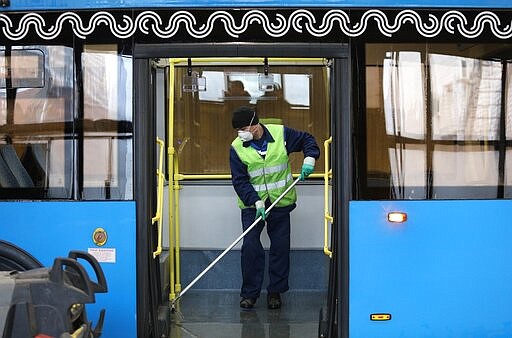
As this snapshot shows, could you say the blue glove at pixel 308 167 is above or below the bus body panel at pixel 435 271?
above

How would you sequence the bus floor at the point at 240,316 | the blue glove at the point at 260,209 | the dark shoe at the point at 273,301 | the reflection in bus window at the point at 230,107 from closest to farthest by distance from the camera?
the bus floor at the point at 240,316 → the blue glove at the point at 260,209 → the dark shoe at the point at 273,301 → the reflection in bus window at the point at 230,107

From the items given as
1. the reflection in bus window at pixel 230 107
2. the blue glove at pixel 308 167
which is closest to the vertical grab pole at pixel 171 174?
the reflection in bus window at pixel 230 107

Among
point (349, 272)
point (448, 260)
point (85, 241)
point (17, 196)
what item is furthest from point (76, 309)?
point (448, 260)

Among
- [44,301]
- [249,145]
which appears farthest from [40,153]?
[249,145]

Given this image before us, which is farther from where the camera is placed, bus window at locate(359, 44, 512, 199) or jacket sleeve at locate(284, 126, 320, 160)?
jacket sleeve at locate(284, 126, 320, 160)

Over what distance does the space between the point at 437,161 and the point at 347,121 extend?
23.8 inches

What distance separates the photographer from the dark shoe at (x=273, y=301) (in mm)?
6410

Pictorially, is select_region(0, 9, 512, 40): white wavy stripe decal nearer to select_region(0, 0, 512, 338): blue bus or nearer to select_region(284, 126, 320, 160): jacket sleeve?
select_region(0, 0, 512, 338): blue bus

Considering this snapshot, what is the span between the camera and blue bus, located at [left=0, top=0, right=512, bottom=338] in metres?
4.74

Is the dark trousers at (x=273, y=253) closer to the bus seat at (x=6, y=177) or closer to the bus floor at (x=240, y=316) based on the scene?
the bus floor at (x=240, y=316)

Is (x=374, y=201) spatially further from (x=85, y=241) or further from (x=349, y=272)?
(x=85, y=241)

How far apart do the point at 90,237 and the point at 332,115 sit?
5.41ft

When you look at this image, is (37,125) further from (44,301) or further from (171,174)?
(171,174)

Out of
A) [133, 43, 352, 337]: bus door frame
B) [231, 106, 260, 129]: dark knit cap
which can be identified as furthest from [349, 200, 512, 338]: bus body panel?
[231, 106, 260, 129]: dark knit cap
